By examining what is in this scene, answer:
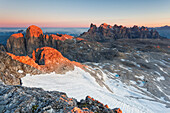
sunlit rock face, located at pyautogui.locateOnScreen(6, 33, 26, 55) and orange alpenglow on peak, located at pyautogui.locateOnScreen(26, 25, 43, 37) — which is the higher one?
orange alpenglow on peak, located at pyautogui.locateOnScreen(26, 25, 43, 37)

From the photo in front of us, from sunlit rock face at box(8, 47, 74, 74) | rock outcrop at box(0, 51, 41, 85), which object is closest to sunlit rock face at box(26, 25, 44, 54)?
sunlit rock face at box(8, 47, 74, 74)

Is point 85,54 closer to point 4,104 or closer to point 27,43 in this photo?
point 27,43

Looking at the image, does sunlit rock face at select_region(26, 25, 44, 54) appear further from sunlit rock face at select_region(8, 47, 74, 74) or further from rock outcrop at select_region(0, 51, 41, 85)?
rock outcrop at select_region(0, 51, 41, 85)

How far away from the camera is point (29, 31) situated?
462ft

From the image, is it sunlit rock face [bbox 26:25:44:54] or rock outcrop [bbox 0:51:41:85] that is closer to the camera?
rock outcrop [bbox 0:51:41:85]

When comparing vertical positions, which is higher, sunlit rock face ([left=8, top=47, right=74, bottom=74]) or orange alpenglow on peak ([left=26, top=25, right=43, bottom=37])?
orange alpenglow on peak ([left=26, top=25, right=43, bottom=37])

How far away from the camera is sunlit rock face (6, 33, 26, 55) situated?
13895cm

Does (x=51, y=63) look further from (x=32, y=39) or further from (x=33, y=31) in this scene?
(x=33, y=31)

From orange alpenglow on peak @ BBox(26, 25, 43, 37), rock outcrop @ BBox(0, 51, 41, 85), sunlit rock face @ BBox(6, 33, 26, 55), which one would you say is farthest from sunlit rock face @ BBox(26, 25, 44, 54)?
rock outcrop @ BBox(0, 51, 41, 85)

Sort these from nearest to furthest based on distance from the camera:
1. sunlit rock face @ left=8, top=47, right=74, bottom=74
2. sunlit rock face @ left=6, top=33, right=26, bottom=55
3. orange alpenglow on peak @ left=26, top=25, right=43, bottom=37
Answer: sunlit rock face @ left=8, top=47, right=74, bottom=74, sunlit rock face @ left=6, top=33, right=26, bottom=55, orange alpenglow on peak @ left=26, top=25, right=43, bottom=37

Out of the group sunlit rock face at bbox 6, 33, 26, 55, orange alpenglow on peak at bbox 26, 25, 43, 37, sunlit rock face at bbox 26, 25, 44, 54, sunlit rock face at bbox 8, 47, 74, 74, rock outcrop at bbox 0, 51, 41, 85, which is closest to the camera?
rock outcrop at bbox 0, 51, 41, 85

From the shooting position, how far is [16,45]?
139500mm

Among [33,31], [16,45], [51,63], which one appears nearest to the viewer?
[51,63]

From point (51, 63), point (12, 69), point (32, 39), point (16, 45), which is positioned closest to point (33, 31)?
point (32, 39)
